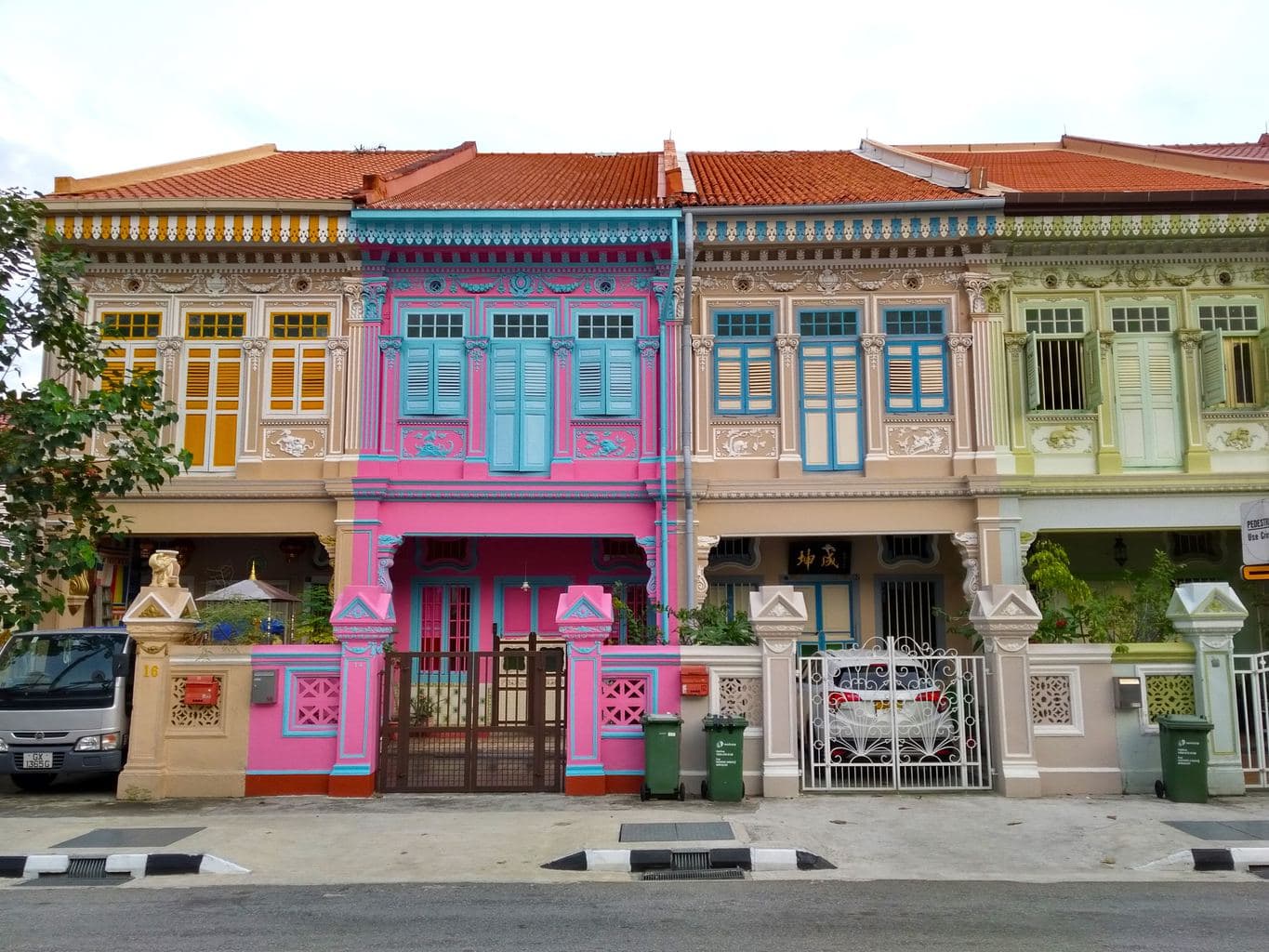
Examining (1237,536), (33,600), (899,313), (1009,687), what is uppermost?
(899,313)

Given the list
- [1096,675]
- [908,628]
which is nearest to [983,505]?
[908,628]

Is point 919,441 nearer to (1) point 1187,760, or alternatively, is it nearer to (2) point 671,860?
(1) point 1187,760

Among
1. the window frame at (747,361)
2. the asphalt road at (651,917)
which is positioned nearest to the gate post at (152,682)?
the asphalt road at (651,917)

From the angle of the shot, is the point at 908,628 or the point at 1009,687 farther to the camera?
the point at 908,628

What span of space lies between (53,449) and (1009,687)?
10.8 metres

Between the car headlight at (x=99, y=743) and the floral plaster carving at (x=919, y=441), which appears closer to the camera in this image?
the car headlight at (x=99, y=743)

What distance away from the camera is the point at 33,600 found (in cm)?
1142

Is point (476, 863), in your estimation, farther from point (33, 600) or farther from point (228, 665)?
point (33, 600)

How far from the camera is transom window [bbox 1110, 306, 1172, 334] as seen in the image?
52.5 ft

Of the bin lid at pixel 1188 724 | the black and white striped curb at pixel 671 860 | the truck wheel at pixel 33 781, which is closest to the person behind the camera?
the black and white striped curb at pixel 671 860

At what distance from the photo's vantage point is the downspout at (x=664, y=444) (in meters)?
15.2

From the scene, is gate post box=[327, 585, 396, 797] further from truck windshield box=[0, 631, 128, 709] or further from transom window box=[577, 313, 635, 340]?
transom window box=[577, 313, 635, 340]

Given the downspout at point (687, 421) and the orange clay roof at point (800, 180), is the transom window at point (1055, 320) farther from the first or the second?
the downspout at point (687, 421)

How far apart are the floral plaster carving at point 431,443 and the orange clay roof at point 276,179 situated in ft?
12.2
